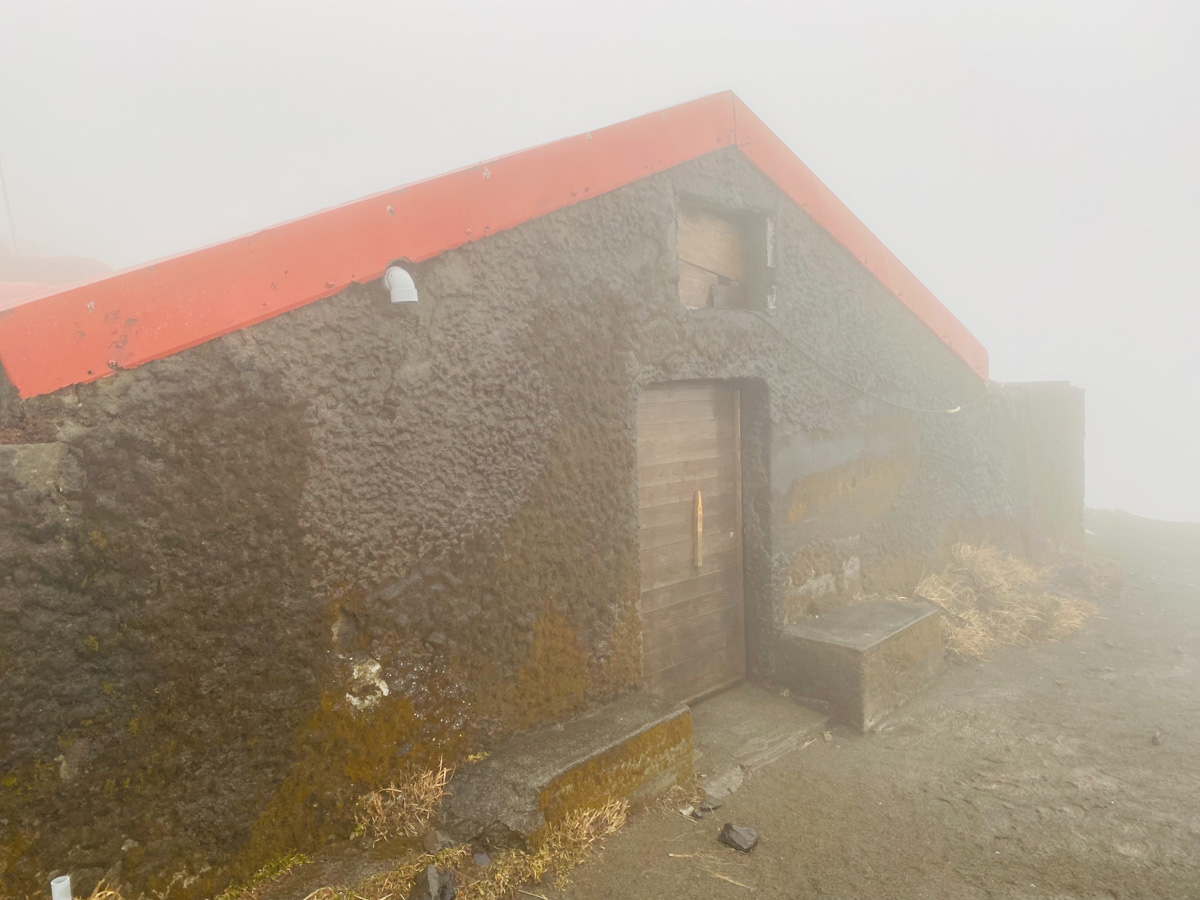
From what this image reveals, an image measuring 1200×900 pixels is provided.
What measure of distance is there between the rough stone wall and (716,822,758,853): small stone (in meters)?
0.89

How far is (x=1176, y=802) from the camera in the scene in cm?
360

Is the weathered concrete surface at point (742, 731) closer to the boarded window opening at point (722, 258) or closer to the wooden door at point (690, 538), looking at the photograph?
the wooden door at point (690, 538)

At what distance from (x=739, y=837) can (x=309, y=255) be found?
3.07 meters

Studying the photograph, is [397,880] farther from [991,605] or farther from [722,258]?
[991,605]

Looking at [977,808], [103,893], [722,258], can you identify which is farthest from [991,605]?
[103,893]

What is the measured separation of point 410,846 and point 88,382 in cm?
205

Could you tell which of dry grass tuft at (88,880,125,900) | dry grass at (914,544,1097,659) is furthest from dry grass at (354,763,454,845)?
dry grass at (914,544,1097,659)

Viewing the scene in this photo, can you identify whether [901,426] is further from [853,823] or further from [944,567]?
[853,823]

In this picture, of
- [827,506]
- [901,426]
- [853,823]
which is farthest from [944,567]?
[853,823]

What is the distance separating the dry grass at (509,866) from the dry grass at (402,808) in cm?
19

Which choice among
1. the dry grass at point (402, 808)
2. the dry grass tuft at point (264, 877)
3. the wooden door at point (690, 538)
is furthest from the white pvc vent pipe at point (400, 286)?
the dry grass tuft at point (264, 877)

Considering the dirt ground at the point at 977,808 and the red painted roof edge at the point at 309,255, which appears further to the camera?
the dirt ground at the point at 977,808

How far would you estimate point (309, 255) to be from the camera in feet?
8.96

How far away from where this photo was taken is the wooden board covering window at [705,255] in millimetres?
4520
